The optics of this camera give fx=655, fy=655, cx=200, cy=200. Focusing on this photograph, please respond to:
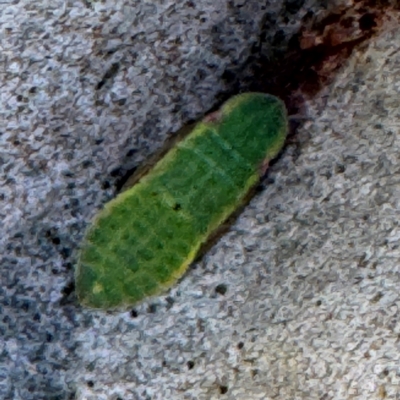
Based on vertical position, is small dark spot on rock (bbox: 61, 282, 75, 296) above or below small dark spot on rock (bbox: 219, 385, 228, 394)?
above

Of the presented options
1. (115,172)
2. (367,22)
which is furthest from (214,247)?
(367,22)

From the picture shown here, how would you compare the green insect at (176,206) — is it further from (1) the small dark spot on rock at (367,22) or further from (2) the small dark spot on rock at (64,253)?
(1) the small dark spot on rock at (367,22)

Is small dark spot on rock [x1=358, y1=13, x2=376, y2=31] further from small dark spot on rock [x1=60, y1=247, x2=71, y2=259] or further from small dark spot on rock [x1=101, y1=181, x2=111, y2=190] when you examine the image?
small dark spot on rock [x1=60, y1=247, x2=71, y2=259]

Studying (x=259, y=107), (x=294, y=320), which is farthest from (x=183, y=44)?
(x=294, y=320)

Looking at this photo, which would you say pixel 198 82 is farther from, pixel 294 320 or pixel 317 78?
pixel 294 320

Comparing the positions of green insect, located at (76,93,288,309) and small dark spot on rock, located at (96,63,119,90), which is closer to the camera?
green insect, located at (76,93,288,309)

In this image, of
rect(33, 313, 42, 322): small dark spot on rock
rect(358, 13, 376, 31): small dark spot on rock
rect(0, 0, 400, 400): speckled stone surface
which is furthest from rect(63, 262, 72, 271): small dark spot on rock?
rect(358, 13, 376, 31): small dark spot on rock
